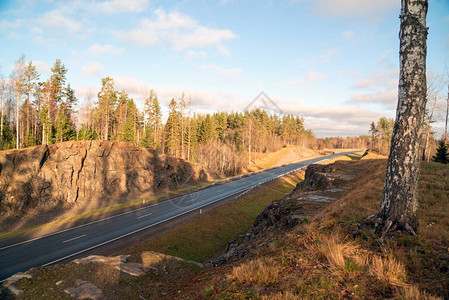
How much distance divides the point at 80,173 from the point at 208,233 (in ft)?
77.9

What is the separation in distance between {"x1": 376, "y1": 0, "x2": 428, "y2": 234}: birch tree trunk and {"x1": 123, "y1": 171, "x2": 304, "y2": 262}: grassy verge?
14673 mm

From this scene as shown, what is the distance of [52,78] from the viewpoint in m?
45.8

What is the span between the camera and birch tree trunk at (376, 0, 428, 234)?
570 cm

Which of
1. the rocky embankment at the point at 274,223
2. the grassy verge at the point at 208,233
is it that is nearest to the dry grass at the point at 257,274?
the rocky embankment at the point at 274,223

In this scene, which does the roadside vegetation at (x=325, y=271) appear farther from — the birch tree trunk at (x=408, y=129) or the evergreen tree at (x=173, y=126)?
the evergreen tree at (x=173, y=126)

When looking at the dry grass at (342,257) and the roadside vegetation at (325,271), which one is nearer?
the roadside vegetation at (325,271)

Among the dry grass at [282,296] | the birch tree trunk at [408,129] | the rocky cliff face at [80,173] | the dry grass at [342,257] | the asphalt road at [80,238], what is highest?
the birch tree trunk at [408,129]

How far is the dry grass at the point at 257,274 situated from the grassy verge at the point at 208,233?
514 inches

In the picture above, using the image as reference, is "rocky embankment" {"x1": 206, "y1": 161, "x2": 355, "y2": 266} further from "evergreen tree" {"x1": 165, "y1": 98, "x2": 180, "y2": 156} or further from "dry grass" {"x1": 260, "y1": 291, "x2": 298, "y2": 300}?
"evergreen tree" {"x1": 165, "y1": 98, "x2": 180, "y2": 156}

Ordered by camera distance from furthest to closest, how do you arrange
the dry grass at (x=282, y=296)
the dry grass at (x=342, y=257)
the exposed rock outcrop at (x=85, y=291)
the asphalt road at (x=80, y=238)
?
the asphalt road at (x=80, y=238) → the exposed rock outcrop at (x=85, y=291) → the dry grass at (x=342, y=257) → the dry grass at (x=282, y=296)

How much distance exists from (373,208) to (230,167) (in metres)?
54.5

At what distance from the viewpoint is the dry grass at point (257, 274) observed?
186 inches

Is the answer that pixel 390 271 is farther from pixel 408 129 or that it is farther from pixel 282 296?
pixel 408 129

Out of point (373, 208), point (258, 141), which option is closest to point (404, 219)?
point (373, 208)
